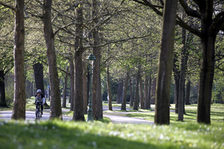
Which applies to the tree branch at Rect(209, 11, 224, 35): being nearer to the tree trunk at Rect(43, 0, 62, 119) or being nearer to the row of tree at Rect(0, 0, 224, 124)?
the row of tree at Rect(0, 0, 224, 124)

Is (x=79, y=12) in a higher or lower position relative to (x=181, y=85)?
higher

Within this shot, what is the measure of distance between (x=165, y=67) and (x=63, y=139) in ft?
20.1

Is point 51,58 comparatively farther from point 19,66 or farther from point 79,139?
point 79,139

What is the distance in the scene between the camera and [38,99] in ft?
62.0

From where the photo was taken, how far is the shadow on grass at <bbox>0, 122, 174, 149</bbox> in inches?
180

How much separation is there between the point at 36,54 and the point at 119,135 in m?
18.4

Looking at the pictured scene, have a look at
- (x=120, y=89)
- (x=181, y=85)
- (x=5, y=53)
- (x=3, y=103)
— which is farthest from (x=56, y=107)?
(x=120, y=89)

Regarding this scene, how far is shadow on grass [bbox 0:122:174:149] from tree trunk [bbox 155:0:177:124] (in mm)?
4915

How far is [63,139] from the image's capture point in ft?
17.3

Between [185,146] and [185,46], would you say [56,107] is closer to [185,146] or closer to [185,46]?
[185,146]

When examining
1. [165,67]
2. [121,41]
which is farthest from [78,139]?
[121,41]

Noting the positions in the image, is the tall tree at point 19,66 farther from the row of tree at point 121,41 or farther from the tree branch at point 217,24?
the tree branch at point 217,24

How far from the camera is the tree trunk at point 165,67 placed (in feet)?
34.6

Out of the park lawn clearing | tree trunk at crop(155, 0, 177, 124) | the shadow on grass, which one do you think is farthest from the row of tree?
the shadow on grass
